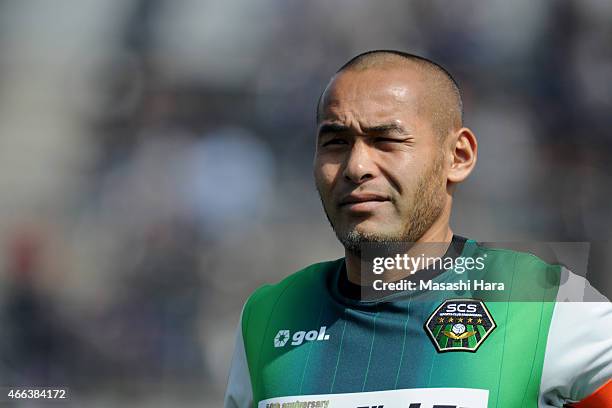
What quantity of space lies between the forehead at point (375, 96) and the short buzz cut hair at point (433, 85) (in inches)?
1.0

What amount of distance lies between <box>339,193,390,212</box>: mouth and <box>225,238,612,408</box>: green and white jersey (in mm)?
228

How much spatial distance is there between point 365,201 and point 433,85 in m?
0.34

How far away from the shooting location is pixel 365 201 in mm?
2027

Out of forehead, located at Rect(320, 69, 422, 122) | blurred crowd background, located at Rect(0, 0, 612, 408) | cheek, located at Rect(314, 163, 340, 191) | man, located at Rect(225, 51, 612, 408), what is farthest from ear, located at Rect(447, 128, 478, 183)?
blurred crowd background, located at Rect(0, 0, 612, 408)

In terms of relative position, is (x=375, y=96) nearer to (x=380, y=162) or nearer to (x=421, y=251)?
(x=380, y=162)

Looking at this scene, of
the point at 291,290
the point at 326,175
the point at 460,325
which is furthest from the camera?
the point at 291,290

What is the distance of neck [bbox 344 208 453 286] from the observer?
83.1 inches

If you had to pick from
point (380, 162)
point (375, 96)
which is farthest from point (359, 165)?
point (375, 96)

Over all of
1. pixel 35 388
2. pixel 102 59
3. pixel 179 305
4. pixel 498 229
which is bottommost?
pixel 35 388

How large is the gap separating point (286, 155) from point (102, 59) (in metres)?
1.60

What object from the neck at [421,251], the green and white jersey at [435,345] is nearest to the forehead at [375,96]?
the neck at [421,251]

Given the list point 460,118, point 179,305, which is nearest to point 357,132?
point 460,118

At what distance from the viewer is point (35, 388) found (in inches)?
212

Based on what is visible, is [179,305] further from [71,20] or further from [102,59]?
[71,20]
